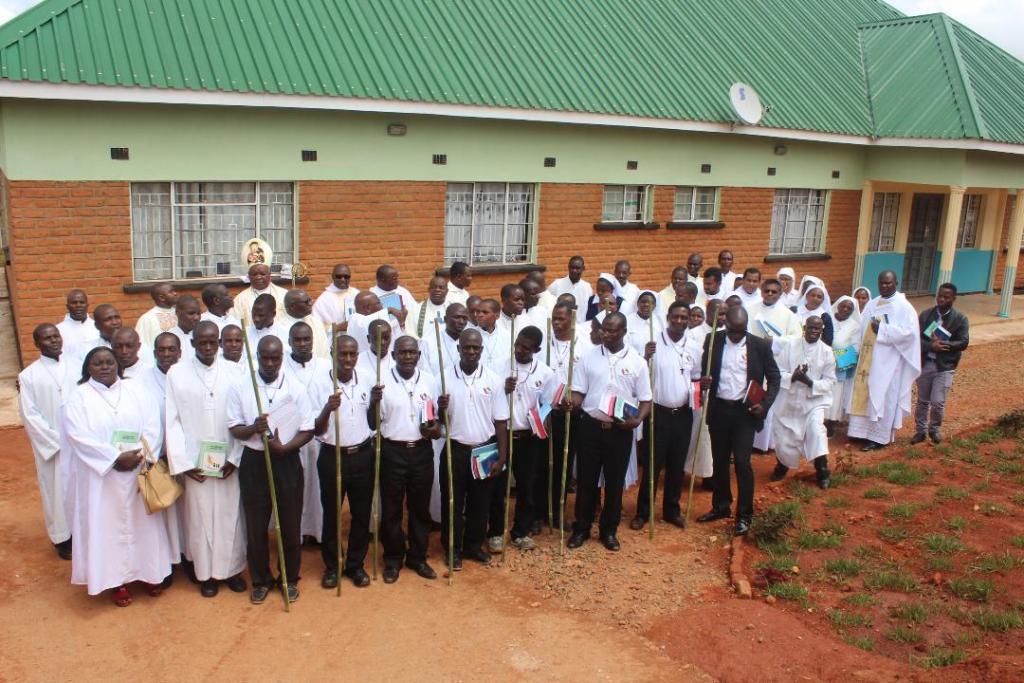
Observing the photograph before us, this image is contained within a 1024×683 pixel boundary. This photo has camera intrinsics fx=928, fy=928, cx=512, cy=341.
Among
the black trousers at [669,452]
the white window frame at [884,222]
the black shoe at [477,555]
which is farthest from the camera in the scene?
the white window frame at [884,222]

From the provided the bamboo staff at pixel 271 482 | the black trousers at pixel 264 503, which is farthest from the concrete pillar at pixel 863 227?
the bamboo staff at pixel 271 482

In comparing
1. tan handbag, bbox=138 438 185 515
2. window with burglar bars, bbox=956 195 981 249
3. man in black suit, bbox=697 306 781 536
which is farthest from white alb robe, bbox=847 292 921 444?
window with burglar bars, bbox=956 195 981 249

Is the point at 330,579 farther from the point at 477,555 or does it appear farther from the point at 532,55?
the point at 532,55

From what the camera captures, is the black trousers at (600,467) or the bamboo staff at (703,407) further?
the bamboo staff at (703,407)

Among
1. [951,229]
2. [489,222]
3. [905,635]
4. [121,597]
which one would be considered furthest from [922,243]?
[121,597]

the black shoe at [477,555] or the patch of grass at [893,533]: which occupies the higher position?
the patch of grass at [893,533]

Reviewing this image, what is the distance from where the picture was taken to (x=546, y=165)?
13086 mm

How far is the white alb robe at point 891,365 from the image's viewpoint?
970 cm

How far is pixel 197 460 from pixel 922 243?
18.1m

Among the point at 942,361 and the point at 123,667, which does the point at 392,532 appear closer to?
the point at 123,667

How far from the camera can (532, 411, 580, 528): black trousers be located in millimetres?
7195

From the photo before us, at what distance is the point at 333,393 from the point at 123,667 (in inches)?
78.0

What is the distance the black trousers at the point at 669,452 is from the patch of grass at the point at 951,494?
237cm

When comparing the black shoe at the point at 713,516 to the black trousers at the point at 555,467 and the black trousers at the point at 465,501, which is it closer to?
the black trousers at the point at 555,467
